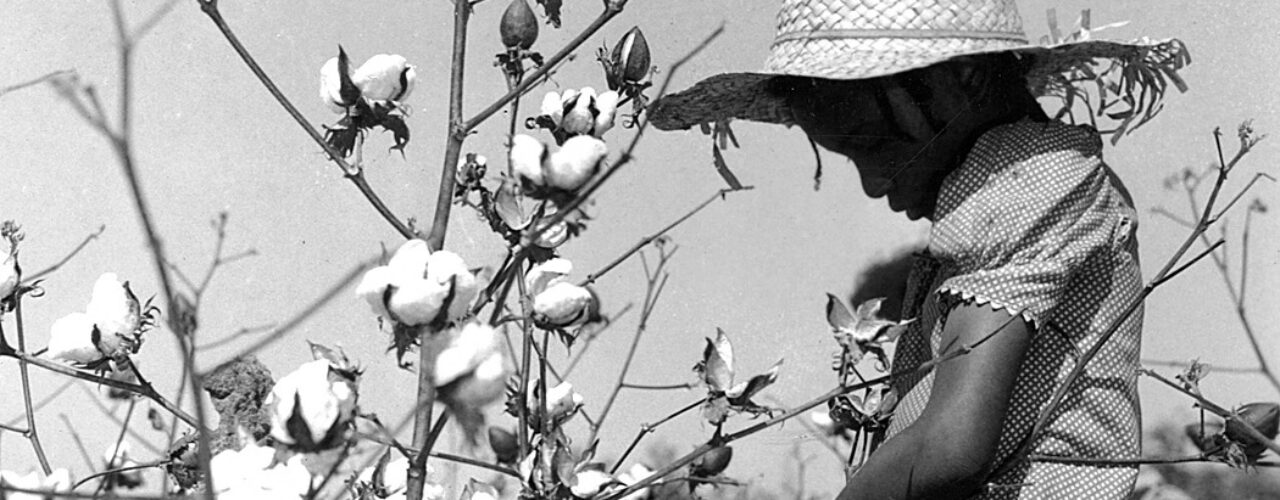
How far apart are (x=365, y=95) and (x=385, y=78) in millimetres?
14

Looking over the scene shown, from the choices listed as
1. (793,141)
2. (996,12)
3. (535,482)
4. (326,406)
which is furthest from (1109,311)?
(326,406)

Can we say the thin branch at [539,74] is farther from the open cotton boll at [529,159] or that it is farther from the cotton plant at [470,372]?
the cotton plant at [470,372]

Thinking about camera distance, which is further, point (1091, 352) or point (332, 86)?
point (1091, 352)

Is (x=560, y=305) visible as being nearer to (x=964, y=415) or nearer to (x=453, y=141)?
(x=453, y=141)

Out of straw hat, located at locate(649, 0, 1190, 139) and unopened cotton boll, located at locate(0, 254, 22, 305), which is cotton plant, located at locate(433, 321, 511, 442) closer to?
unopened cotton boll, located at locate(0, 254, 22, 305)

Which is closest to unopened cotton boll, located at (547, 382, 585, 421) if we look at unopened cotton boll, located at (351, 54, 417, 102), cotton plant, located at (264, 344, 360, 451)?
unopened cotton boll, located at (351, 54, 417, 102)

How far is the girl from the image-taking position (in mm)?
789

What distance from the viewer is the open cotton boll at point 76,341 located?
1.90 feet

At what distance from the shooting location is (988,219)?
810 millimetres

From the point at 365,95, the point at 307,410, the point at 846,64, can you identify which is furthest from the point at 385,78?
the point at 846,64

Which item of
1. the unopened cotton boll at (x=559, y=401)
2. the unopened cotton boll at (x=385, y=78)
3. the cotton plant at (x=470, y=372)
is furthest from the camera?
the unopened cotton boll at (x=559, y=401)

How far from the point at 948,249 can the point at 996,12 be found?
0.18 meters

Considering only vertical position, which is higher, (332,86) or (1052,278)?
(332,86)

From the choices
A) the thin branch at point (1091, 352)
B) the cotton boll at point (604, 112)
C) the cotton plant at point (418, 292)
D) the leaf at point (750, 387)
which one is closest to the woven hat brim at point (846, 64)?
the thin branch at point (1091, 352)
